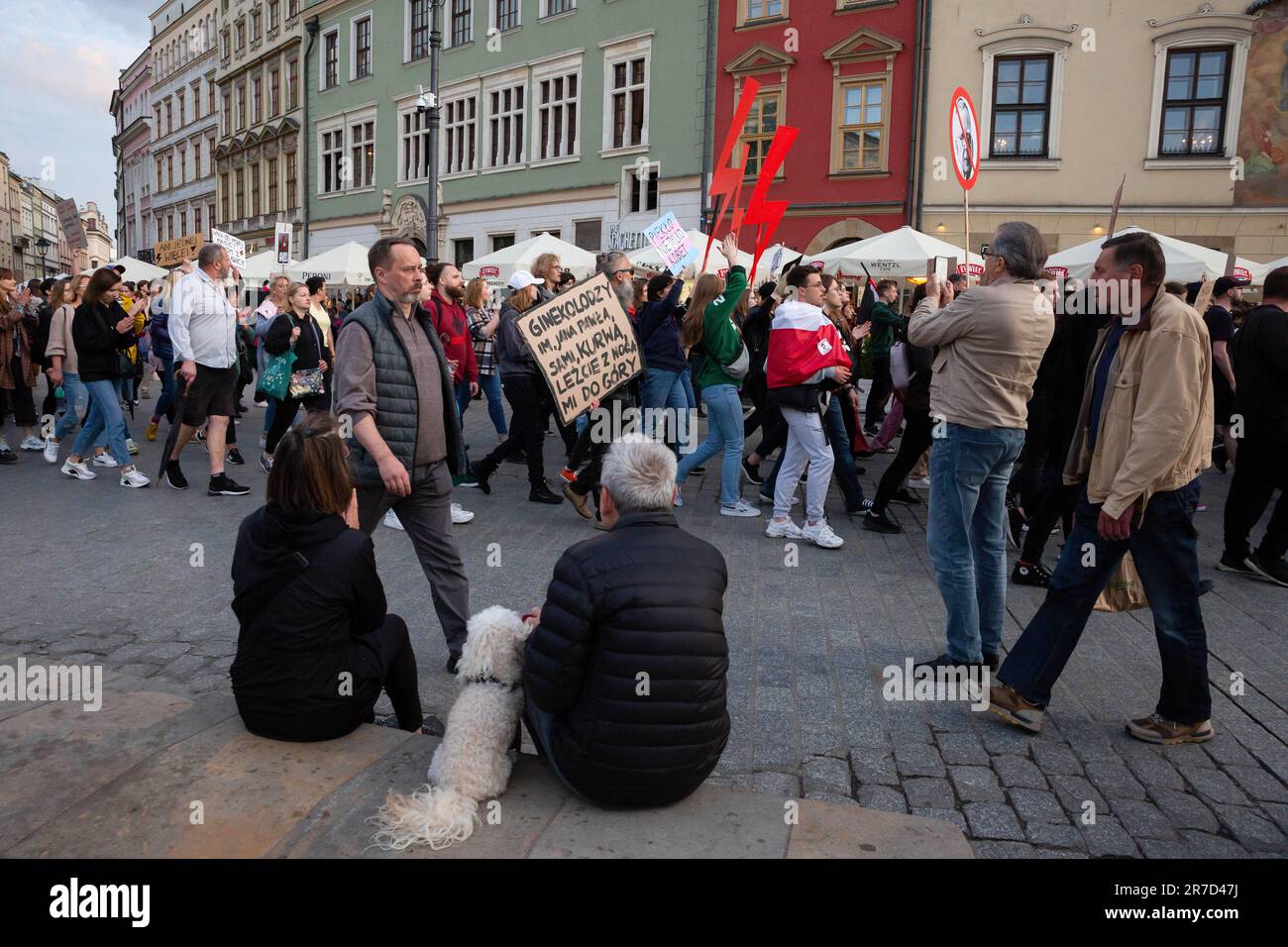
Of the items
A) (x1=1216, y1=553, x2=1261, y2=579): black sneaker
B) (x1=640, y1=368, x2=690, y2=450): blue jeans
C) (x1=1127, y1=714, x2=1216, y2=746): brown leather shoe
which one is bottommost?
(x1=1216, y1=553, x2=1261, y2=579): black sneaker

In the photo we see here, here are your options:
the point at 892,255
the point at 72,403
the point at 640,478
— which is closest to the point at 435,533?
the point at 640,478

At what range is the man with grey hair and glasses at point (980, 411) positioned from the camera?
4.27 metres

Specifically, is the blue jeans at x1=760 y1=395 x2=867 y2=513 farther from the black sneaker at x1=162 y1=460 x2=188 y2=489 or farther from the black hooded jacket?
the black sneaker at x1=162 y1=460 x2=188 y2=489

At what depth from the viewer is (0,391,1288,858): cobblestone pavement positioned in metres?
3.36

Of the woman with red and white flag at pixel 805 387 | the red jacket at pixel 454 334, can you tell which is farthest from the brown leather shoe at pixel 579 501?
the red jacket at pixel 454 334

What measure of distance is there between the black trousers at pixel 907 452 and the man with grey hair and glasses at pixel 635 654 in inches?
203

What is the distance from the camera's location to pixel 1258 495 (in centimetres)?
669

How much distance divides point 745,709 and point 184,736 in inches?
84.8

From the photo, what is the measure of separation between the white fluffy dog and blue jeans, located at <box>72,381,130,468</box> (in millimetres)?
7118

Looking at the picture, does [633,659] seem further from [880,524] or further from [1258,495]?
[1258,495]

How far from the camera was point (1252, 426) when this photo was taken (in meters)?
6.69

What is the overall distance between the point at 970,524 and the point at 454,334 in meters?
5.72

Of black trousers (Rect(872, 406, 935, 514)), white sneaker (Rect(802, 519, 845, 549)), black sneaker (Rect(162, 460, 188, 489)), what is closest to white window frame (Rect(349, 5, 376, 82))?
black sneaker (Rect(162, 460, 188, 489))
